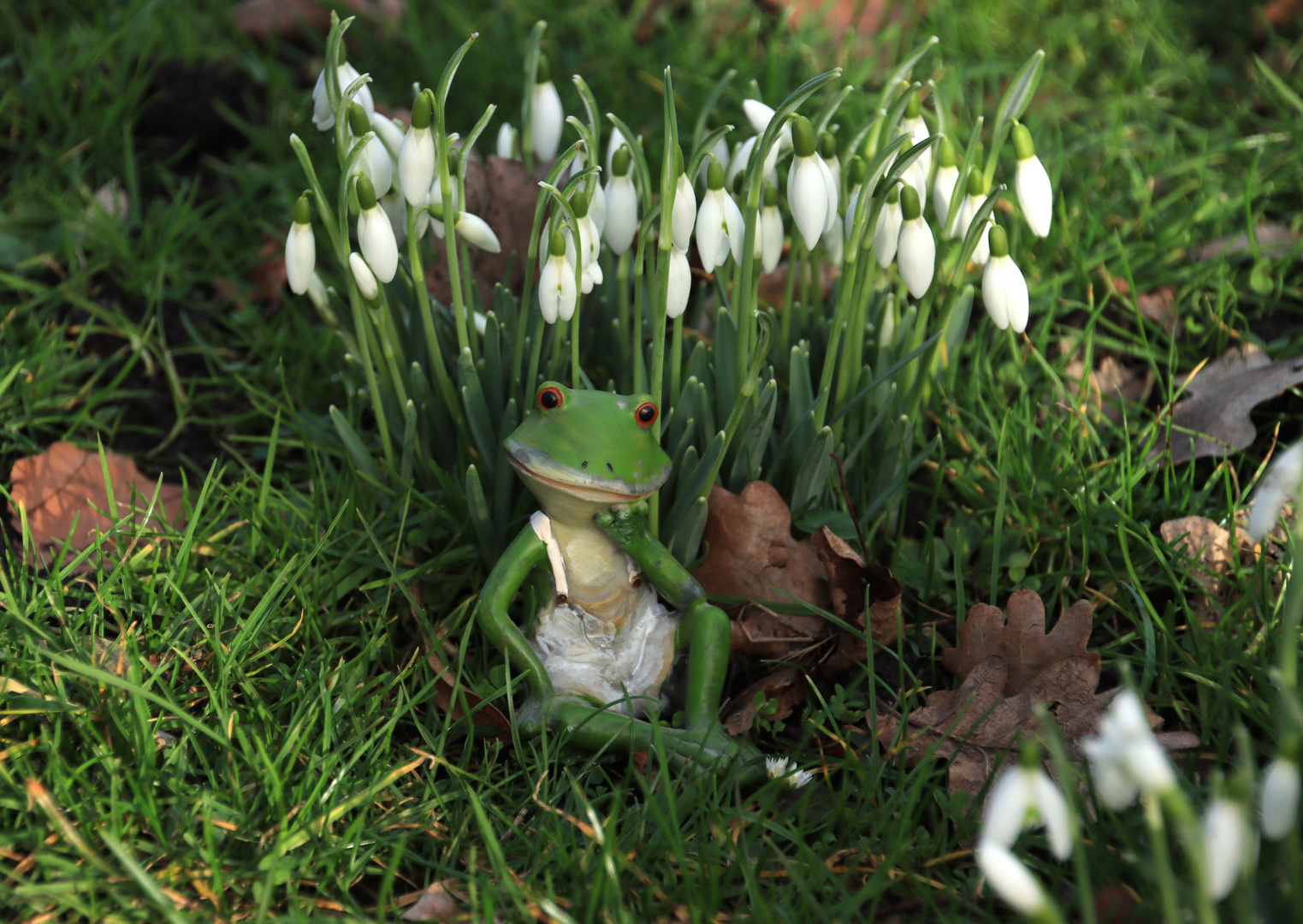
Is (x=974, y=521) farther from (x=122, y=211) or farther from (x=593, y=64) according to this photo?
(x=122, y=211)

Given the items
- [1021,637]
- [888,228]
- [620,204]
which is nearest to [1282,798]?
[1021,637]

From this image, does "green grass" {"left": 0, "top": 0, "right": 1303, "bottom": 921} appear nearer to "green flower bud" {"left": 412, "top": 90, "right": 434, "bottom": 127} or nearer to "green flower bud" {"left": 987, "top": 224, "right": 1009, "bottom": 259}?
"green flower bud" {"left": 987, "top": 224, "right": 1009, "bottom": 259}

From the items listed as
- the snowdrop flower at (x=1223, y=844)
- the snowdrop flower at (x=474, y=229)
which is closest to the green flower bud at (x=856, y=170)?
the snowdrop flower at (x=474, y=229)

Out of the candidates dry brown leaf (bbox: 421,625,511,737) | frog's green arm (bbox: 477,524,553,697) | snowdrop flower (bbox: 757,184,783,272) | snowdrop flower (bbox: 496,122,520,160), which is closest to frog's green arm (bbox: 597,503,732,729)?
frog's green arm (bbox: 477,524,553,697)

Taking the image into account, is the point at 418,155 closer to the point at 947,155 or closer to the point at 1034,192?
the point at 947,155

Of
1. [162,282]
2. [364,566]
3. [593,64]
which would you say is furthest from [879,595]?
[593,64]

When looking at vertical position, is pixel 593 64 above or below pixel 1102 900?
above

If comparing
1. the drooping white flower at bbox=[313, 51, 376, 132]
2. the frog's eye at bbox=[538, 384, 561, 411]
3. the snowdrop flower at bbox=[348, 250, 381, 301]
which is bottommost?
the frog's eye at bbox=[538, 384, 561, 411]
